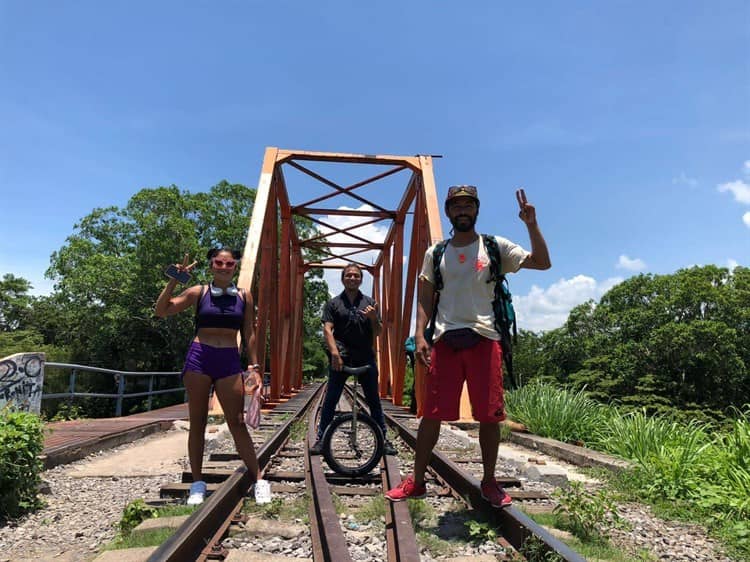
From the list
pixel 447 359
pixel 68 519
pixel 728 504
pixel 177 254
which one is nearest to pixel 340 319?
pixel 447 359

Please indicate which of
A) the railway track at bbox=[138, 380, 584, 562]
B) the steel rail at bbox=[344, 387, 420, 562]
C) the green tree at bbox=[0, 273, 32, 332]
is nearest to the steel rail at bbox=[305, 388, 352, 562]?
the railway track at bbox=[138, 380, 584, 562]

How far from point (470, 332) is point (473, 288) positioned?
240mm

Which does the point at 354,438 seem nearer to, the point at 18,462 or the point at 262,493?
the point at 262,493

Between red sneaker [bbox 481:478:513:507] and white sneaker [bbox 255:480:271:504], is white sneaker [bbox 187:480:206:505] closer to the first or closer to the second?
white sneaker [bbox 255:480:271:504]

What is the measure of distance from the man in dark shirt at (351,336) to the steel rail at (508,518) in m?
0.77

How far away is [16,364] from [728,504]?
5764 millimetres

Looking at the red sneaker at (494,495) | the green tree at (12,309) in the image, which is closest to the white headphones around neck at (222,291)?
the red sneaker at (494,495)

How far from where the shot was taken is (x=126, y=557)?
2.26 m

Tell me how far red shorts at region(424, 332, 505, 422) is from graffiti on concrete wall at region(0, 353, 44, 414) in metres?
→ 3.72

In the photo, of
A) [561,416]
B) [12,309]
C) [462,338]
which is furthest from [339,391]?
→ [12,309]

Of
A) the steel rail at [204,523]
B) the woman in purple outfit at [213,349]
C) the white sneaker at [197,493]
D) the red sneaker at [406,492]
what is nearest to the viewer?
the steel rail at [204,523]

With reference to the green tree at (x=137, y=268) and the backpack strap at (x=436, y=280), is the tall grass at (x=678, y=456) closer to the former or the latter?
the backpack strap at (x=436, y=280)

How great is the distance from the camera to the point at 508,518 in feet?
8.75

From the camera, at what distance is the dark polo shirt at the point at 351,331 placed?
450 centimetres
